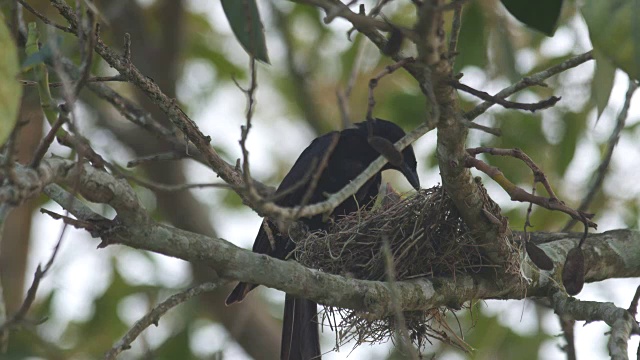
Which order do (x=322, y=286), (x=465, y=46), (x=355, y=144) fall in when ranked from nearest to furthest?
(x=322, y=286) < (x=465, y=46) < (x=355, y=144)

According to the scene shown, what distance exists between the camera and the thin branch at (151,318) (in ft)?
9.96

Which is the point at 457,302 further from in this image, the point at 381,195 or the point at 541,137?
the point at 541,137

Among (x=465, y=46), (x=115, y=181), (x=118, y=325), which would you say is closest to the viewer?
(x=115, y=181)

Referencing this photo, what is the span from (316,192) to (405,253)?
1.64 m

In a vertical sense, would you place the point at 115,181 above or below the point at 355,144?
below

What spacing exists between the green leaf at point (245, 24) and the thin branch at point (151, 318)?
1.10 meters

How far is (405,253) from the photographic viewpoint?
377 centimetres

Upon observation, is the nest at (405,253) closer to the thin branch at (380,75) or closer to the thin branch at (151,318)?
the thin branch at (151,318)

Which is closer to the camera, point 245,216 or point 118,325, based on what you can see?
point 118,325

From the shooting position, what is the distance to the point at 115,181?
2488 millimetres

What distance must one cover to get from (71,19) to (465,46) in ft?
9.40

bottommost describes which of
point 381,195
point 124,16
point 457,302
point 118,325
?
point 457,302

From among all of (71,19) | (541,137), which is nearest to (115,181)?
(71,19)

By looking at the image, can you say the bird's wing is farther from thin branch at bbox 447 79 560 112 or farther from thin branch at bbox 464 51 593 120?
A: thin branch at bbox 447 79 560 112
